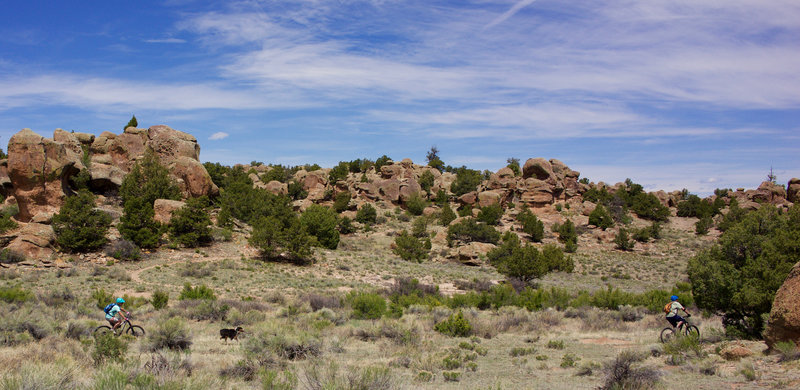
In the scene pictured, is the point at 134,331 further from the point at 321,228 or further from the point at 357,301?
the point at 321,228

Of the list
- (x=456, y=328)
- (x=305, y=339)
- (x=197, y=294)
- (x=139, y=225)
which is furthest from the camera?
(x=139, y=225)

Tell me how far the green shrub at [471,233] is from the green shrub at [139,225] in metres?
25.1

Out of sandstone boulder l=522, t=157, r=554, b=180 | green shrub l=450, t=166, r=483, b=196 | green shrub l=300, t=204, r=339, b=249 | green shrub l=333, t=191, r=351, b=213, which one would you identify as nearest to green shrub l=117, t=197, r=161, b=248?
green shrub l=300, t=204, r=339, b=249

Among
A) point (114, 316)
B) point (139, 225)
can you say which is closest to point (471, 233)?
point (139, 225)

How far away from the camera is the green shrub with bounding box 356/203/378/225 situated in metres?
50.9

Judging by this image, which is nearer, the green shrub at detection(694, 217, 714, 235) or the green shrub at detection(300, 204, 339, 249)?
the green shrub at detection(300, 204, 339, 249)

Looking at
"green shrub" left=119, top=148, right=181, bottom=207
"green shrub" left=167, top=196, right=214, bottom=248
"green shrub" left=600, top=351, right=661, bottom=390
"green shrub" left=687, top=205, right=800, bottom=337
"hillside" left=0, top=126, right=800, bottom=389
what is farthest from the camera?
"green shrub" left=119, top=148, right=181, bottom=207

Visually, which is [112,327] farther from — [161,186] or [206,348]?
[161,186]

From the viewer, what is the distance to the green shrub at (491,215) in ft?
162

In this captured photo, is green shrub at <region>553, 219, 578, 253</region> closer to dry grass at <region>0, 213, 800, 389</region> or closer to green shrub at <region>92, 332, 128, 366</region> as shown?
dry grass at <region>0, 213, 800, 389</region>

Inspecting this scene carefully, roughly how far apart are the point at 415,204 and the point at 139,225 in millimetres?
32103

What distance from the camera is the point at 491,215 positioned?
1955 inches

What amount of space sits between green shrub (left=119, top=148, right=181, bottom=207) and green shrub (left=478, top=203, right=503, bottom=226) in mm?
29334

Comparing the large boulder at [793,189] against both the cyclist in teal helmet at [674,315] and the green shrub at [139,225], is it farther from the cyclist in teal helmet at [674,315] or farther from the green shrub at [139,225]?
the green shrub at [139,225]
